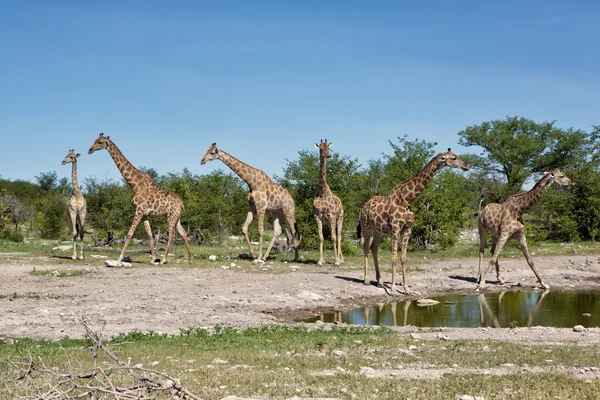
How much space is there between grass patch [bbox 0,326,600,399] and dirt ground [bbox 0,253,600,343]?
1328 mm

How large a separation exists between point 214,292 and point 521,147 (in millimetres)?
35830

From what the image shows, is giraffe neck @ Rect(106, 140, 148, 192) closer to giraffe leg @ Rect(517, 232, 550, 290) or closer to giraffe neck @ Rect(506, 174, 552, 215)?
giraffe neck @ Rect(506, 174, 552, 215)

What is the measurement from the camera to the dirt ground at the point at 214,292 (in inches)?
473

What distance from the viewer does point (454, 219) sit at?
29188mm

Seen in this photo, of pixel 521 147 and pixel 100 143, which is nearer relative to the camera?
pixel 100 143

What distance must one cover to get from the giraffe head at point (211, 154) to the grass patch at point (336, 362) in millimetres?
11222

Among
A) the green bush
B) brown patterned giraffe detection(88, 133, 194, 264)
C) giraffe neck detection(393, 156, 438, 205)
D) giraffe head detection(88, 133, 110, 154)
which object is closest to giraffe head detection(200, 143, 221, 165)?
brown patterned giraffe detection(88, 133, 194, 264)

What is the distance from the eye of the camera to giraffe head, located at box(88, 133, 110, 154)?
69.3 feet

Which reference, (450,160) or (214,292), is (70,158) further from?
(450,160)

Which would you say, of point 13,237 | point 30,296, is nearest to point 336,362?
point 30,296

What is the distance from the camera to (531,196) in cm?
1894

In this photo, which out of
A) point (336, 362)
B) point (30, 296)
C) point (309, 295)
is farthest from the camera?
point (309, 295)

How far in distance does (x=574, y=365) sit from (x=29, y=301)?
10604mm

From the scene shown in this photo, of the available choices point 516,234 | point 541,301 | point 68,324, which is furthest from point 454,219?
point 68,324
